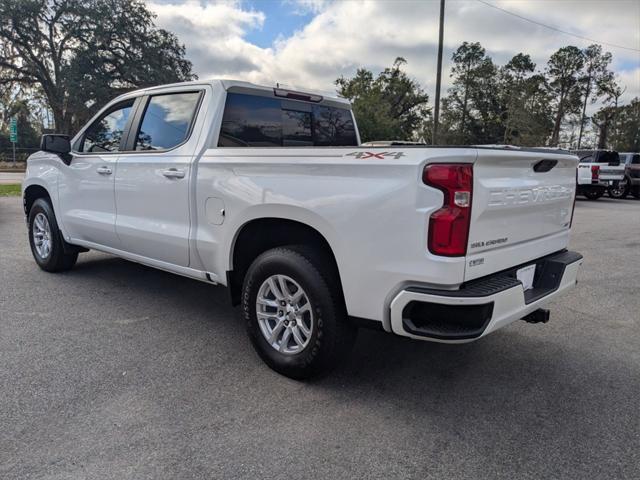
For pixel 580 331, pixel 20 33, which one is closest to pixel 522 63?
pixel 20 33

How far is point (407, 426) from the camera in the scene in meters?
2.71

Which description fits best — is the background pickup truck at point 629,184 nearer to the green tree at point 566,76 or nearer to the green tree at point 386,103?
the green tree at point 386,103

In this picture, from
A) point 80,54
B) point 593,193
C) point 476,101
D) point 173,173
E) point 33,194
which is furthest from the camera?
point 476,101

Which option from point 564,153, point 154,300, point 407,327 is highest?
point 564,153

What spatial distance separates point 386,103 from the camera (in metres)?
40.7

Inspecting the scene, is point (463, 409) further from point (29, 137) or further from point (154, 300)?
point (29, 137)

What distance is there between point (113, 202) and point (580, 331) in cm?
426

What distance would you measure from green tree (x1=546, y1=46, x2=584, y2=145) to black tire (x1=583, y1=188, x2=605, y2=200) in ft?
115

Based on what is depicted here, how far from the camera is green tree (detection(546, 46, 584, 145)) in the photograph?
50719 mm

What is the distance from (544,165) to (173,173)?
2597 mm

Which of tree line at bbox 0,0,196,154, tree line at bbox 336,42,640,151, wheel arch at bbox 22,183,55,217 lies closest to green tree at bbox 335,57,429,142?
tree line at bbox 336,42,640,151

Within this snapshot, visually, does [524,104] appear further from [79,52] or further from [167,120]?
[167,120]

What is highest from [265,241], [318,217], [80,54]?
[80,54]

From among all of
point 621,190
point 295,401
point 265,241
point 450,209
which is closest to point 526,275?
point 450,209
